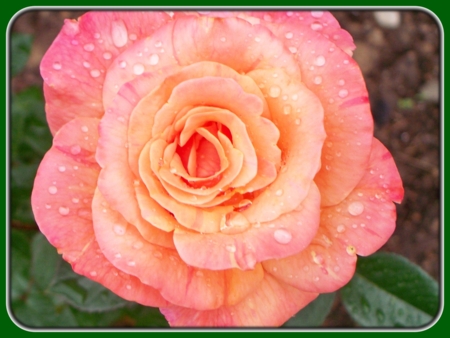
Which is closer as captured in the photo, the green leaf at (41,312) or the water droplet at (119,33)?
the water droplet at (119,33)

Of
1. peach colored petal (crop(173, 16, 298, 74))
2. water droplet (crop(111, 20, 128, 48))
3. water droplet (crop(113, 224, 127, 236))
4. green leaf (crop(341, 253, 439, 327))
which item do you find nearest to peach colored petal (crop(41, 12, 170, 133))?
water droplet (crop(111, 20, 128, 48))

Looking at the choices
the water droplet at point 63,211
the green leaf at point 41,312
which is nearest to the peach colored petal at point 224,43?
the water droplet at point 63,211

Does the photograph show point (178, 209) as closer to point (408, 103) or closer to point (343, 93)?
point (343, 93)

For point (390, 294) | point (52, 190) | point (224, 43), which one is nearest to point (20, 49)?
point (52, 190)

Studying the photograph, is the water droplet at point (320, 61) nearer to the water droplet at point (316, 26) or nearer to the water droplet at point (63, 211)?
the water droplet at point (316, 26)

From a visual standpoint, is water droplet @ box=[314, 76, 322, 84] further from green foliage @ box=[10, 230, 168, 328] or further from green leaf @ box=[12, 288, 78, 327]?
green leaf @ box=[12, 288, 78, 327]

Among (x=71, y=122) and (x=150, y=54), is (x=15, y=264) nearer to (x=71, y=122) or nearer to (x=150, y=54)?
(x=71, y=122)

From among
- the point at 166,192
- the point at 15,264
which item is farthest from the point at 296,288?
the point at 15,264
